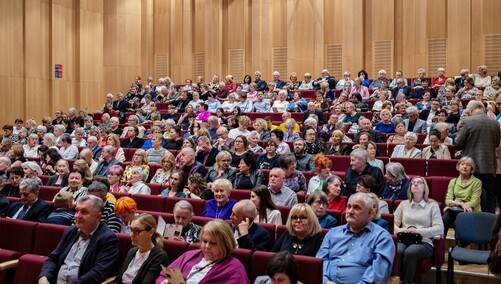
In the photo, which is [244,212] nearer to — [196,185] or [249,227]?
[249,227]

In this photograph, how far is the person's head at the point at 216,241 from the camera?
367 centimetres

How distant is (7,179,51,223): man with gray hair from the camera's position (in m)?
5.35

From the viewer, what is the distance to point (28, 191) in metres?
5.36

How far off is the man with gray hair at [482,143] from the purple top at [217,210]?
2.69 metres

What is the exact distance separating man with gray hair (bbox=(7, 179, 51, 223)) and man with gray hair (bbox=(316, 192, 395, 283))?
271 centimetres

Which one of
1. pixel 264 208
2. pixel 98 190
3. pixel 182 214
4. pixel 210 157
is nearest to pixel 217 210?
pixel 264 208

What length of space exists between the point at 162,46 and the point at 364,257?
46.5 feet

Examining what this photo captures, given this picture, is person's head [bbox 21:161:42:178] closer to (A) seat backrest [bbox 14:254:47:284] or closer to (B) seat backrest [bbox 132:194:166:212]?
(B) seat backrest [bbox 132:194:166:212]

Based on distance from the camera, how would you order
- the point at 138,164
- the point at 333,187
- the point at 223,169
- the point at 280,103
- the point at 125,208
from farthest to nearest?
the point at 280,103
the point at 138,164
the point at 223,169
the point at 333,187
the point at 125,208

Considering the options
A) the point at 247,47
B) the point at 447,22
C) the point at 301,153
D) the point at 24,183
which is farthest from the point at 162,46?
the point at 24,183

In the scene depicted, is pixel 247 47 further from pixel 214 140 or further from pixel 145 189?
pixel 145 189

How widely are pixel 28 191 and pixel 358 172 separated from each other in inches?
122

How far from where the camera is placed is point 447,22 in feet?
43.9

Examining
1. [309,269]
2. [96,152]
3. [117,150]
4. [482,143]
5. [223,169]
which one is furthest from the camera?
[96,152]
